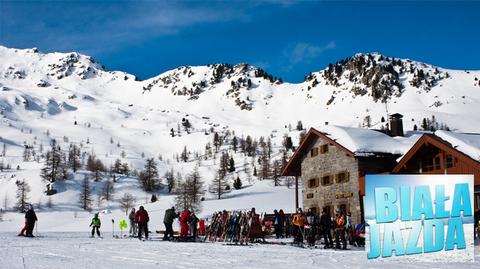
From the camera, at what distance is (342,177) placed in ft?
117

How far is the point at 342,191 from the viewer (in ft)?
117

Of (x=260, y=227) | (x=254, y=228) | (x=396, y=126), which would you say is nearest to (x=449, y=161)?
(x=260, y=227)

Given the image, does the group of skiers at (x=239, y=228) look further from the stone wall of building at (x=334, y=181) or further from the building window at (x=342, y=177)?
the building window at (x=342, y=177)

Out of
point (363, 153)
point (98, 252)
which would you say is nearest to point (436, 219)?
point (98, 252)

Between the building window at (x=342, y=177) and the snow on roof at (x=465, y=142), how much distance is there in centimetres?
757

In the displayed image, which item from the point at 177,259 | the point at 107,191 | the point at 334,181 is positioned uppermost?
the point at 107,191

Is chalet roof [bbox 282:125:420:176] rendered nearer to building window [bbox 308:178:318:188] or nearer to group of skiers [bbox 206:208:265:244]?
building window [bbox 308:178:318:188]

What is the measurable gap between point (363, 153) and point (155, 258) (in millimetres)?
21930

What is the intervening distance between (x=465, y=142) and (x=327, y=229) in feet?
38.3

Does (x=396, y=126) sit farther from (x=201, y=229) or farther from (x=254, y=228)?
(x=254, y=228)

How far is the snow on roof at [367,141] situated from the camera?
34344mm

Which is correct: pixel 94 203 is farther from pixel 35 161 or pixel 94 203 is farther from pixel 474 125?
pixel 474 125

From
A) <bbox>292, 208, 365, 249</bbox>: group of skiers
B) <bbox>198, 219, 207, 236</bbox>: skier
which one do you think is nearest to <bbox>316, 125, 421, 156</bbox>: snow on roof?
<bbox>198, 219, 207, 236</bbox>: skier

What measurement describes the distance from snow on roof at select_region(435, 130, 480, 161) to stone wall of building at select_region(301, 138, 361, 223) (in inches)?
285
